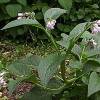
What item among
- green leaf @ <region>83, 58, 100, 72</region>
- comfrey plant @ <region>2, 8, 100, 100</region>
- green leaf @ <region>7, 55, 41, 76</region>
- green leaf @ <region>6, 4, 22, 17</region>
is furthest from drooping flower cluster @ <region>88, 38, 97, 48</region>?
green leaf @ <region>6, 4, 22, 17</region>

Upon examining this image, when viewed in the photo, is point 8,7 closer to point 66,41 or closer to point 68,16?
point 68,16

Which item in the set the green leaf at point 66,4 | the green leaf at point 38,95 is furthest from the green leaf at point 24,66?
the green leaf at point 66,4

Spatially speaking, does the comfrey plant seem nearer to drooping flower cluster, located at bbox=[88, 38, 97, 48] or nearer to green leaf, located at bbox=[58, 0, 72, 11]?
drooping flower cluster, located at bbox=[88, 38, 97, 48]

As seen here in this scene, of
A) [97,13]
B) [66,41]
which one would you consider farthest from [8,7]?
[66,41]

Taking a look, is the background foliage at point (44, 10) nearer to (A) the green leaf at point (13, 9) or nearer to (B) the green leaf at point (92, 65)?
(A) the green leaf at point (13, 9)

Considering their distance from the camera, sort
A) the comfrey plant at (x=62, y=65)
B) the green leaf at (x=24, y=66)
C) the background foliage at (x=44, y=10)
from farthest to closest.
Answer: the background foliage at (x=44, y=10) < the green leaf at (x=24, y=66) < the comfrey plant at (x=62, y=65)

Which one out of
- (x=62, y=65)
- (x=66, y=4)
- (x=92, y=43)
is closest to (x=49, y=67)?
(x=62, y=65)
